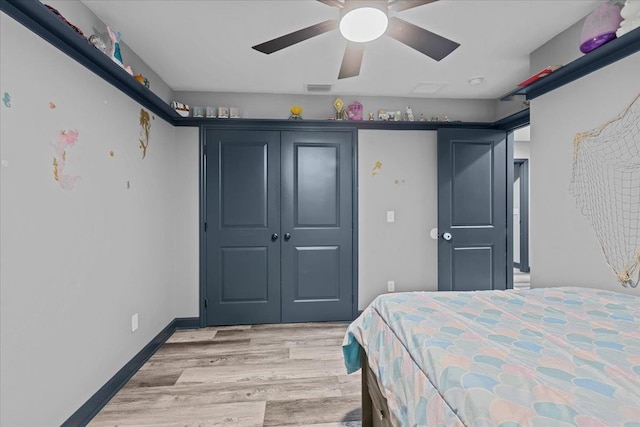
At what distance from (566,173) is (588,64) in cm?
68

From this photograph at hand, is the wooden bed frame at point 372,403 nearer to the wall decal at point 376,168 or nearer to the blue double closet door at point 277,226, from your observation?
the blue double closet door at point 277,226

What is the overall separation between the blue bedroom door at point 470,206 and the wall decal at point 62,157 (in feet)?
10.5

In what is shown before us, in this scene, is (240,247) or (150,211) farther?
(240,247)

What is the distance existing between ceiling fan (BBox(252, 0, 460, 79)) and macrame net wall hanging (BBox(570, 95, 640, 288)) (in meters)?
1.07

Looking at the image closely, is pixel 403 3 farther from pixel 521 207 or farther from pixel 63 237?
pixel 521 207

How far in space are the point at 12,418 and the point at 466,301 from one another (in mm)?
2068

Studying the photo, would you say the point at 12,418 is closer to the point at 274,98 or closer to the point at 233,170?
the point at 233,170

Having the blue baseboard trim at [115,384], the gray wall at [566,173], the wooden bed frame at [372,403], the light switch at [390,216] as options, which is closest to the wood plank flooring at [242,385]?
the blue baseboard trim at [115,384]

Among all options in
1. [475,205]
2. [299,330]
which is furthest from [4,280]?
[475,205]

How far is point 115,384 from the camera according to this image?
84.3 inches

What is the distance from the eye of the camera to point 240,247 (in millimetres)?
3365

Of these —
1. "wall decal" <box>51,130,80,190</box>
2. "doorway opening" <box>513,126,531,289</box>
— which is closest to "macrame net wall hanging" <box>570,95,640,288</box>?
"wall decal" <box>51,130,80,190</box>

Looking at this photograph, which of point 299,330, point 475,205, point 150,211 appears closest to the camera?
point 150,211

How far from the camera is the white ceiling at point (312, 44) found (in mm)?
1957
